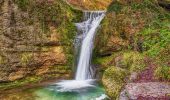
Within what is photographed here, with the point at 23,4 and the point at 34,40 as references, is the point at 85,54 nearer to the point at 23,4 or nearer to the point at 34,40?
the point at 34,40

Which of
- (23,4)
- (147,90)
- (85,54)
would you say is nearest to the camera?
(147,90)

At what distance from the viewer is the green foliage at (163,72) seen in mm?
11420

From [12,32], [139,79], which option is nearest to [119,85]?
[139,79]

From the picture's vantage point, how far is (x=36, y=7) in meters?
16.3

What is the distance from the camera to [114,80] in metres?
13.3

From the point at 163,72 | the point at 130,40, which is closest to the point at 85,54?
the point at 130,40

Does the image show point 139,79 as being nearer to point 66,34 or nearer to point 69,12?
point 66,34

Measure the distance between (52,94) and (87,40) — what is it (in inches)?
190

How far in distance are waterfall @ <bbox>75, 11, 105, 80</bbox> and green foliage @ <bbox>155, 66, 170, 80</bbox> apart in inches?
189

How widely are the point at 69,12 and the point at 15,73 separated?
16.5 ft

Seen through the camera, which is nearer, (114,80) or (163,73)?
(163,73)

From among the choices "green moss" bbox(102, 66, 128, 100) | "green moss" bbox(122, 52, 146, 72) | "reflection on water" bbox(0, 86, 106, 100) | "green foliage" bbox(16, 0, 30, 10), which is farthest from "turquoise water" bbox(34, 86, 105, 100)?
"green foliage" bbox(16, 0, 30, 10)

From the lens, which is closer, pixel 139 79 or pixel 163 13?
pixel 139 79

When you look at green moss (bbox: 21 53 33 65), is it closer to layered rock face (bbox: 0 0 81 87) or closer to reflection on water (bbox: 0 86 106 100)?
layered rock face (bbox: 0 0 81 87)
